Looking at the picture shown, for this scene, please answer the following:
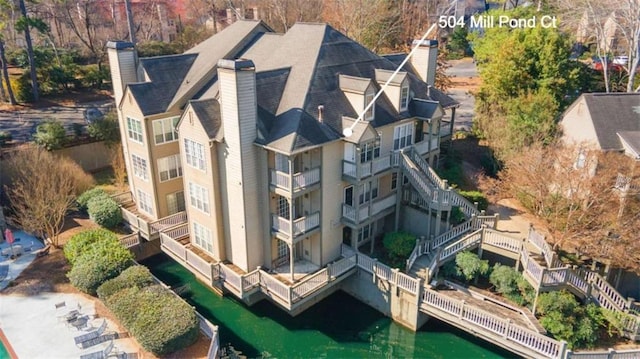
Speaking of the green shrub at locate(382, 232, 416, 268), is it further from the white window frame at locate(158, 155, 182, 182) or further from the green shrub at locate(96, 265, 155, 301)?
the white window frame at locate(158, 155, 182, 182)

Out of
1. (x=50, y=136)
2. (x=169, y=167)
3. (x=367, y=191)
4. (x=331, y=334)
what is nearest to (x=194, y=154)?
(x=169, y=167)

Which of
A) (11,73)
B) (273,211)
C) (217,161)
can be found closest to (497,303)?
(273,211)

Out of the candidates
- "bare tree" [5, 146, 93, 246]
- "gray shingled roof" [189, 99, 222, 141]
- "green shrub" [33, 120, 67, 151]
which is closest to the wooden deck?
"gray shingled roof" [189, 99, 222, 141]

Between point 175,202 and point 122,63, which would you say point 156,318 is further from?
point 122,63

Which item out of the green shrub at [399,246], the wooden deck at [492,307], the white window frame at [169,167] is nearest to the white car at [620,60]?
the green shrub at [399,246]

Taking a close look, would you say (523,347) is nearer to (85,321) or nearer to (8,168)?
(85,321)

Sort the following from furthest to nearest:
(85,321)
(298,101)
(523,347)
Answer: (298,101), (85,321), (523,347)
